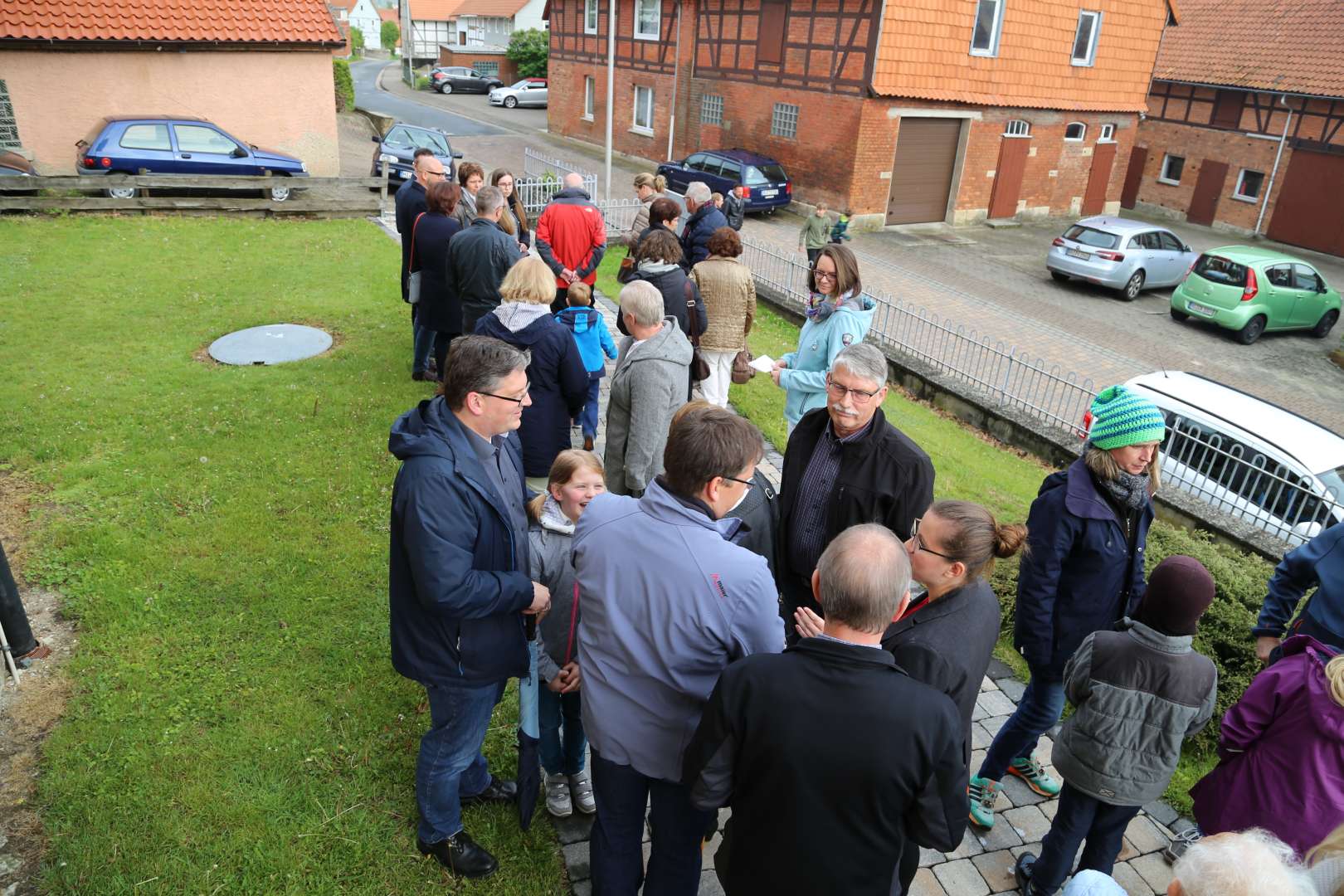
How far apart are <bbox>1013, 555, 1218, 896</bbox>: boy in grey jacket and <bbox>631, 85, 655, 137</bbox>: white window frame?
91.6ft

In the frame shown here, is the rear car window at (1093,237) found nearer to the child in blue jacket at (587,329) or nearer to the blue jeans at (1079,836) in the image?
the child in blue jacket at (587,329)

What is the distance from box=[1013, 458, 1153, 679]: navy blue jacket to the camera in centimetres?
369

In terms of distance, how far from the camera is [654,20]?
28.0 metres

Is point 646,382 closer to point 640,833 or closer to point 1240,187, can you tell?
point 640,833

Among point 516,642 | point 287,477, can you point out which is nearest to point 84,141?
point 287,477

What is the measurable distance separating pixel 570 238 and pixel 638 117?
23063mm

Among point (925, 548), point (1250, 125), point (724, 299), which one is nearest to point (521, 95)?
point (1250, 125)

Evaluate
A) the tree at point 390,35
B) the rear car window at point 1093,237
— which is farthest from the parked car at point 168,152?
the tree at point 390,35

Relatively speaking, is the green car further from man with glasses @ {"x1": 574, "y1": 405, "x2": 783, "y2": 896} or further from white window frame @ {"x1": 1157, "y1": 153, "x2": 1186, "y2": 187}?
man with glasses @ {"x1": 574, "y1": 405, "x2": 783, "y2": 896}

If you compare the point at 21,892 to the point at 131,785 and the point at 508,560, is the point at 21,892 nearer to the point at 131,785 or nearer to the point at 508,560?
the point at 131,785

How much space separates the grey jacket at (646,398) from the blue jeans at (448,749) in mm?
1696

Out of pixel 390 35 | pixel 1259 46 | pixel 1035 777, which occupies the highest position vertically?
pixel 390 35

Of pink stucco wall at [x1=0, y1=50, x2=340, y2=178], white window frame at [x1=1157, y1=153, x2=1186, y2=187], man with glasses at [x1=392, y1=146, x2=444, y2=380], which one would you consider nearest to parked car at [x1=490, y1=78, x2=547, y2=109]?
pink stucco wall at [x1=0, y1=50, x2=340, y2=178]

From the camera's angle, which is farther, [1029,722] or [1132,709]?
[1029,722]
